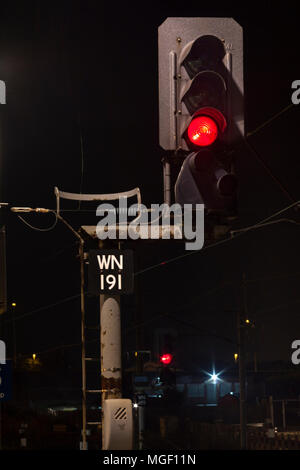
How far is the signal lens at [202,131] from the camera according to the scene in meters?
4.09

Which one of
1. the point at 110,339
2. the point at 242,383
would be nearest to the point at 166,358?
the point at 242,383

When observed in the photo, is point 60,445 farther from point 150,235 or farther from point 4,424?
point 150,235

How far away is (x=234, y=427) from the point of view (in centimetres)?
4009

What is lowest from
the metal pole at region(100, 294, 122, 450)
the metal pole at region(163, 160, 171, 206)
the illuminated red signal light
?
the metal pole at region(100, 294, 122, 450)

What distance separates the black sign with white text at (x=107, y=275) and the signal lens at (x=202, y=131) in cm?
355

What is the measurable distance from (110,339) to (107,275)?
0.64m

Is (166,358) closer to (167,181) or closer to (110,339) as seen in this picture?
(110,339)

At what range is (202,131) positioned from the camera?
162 inches

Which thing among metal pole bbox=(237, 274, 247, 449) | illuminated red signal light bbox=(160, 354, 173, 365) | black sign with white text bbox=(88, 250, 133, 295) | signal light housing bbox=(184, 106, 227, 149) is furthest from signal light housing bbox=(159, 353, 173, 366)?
signal light housing bbox=(184, 106, 227, 149)

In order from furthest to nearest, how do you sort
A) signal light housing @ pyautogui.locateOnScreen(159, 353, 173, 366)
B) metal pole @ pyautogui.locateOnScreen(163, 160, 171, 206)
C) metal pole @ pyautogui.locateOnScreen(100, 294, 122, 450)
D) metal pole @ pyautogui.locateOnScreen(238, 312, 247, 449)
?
metal pole @ pyautogui.locateOnScreen(238, 312, 247, 449) → signal light housing @ pyautogui.locateOnScreen(159, 353, 173, 366) → metal pole @ pyautogui.locateOnScreen(100, 294, 122, 450) → metal pole @ pyautogui.locateOnScreen(163, 160, 171, 206)

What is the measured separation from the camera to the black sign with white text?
7.51m

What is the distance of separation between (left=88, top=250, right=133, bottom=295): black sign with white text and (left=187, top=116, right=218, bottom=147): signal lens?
355 cm

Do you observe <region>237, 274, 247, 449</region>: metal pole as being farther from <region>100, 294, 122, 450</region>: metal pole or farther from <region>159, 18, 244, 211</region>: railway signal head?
<region>159, 18, 244, 211</region>: railway signal head
